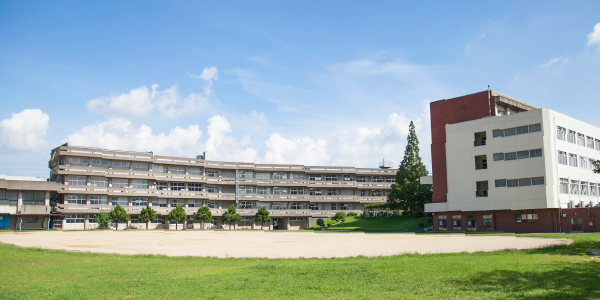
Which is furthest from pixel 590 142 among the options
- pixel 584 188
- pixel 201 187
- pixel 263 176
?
pixel 201 187

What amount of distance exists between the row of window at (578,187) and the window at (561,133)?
5.27 m

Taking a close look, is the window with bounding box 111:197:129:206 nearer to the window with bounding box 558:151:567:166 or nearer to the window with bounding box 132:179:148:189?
the window with bounding box 132:179:148:189

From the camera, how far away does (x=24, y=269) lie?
17641 millimetres

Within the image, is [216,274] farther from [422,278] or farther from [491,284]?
[491,284]

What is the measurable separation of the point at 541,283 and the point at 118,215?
245ft

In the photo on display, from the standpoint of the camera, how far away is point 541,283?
13.4m

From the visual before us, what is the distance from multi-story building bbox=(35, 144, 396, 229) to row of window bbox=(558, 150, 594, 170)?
50.3 metres

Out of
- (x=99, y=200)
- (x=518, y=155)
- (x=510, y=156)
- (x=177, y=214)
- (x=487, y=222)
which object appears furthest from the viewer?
(x=177, y=214)

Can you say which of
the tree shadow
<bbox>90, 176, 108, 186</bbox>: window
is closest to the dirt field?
the tree shadow

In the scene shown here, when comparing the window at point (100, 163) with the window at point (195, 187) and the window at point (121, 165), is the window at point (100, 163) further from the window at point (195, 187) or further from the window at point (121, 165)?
the window at point (195, 187)

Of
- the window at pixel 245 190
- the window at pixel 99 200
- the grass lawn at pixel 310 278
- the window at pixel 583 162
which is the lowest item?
the grass lawn at pixel 310 278

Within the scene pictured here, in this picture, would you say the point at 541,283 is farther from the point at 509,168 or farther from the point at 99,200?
the point at 99,200

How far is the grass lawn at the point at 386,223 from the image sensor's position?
73225mm

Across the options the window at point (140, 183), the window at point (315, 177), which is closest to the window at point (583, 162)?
the window at point (315, 177)
